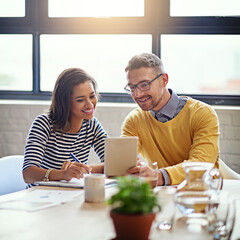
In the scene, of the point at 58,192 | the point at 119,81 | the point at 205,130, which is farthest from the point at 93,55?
the point at 58,192

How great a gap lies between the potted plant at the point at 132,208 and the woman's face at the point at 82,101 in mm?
1335

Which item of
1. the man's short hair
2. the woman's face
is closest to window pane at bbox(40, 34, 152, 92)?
the man's short hair

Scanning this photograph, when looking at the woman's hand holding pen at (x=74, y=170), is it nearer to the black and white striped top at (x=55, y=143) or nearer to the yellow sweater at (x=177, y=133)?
the black and white striped top at (x=55, y=143)

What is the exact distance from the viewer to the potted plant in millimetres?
950

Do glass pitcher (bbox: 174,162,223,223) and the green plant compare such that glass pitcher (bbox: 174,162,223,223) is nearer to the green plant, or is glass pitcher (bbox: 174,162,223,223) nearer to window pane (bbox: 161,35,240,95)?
the green plant

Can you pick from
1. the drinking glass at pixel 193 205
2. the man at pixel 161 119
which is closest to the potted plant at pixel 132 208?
the drinking glass at pixel 193 205

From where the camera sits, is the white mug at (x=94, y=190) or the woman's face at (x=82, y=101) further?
the woman's face at (x=82, y=101)

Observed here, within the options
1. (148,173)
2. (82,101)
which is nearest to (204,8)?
(82,101)

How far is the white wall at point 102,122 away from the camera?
3273 mm

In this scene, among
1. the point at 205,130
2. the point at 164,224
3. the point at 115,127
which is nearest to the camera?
the point at 164,224

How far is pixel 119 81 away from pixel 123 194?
2.75 metres

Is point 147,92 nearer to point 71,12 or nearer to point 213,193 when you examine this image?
point 213,193

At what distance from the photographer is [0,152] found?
3627 millimetres

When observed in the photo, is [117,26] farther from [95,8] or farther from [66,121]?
[66,121]
